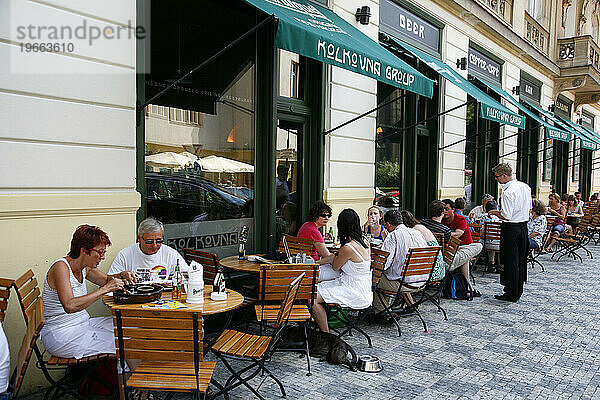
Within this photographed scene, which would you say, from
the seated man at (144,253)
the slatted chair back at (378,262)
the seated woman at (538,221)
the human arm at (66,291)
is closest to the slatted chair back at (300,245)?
the slatted chair back at (378,262)

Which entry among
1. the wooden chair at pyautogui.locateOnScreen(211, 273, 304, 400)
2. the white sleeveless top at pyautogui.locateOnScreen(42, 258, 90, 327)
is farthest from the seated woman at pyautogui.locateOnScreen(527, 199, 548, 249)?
the white sleeveless top at pyautogui.locateOnScreen(42, 258, 90, 327)

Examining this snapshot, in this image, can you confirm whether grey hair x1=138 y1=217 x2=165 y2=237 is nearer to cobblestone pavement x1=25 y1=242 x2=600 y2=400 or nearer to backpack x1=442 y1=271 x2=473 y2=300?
cobblestone pavement x1=25 y1=242 x2=600 y2=400

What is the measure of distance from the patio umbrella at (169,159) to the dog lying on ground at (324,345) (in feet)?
7.24

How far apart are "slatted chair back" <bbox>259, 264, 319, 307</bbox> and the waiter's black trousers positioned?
4.03 metres

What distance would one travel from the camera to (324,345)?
516 cm

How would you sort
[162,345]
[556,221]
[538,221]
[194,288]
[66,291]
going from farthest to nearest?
[556,221]
[538,221]
[194,288]
[66,291]
[162,345]

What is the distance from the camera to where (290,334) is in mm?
5359

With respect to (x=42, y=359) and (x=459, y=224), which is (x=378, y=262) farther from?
(x=42, y=359)

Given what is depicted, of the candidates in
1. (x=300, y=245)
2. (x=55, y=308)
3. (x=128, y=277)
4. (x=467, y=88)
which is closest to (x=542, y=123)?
(x=467, y=88)

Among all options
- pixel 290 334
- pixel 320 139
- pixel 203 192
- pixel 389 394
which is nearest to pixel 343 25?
pixel 320 139

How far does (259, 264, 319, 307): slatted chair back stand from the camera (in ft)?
15.5

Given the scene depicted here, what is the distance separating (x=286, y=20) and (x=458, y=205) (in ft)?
17.3

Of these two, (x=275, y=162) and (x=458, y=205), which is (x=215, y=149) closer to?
(x=275, y=162)

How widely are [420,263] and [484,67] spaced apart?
892cm
